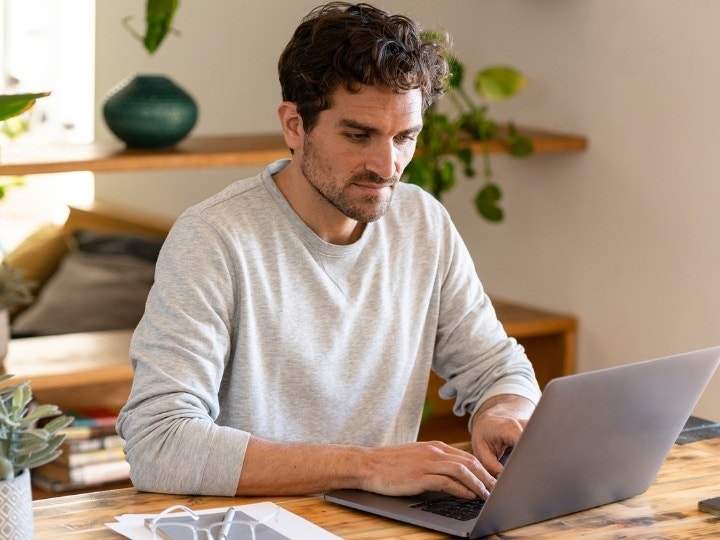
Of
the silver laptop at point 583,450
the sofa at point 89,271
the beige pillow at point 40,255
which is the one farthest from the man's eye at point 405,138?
the beige pillow at point 40,255

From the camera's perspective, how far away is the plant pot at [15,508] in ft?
3.81

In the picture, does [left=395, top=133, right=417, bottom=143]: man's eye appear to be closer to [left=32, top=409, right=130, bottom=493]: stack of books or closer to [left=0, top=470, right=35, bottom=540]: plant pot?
[left=0, top=470, right=35, bottom=540]: plant pot

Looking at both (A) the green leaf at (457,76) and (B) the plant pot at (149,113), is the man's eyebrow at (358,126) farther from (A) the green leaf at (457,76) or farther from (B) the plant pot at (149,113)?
(A) the green leaf at (457,76)

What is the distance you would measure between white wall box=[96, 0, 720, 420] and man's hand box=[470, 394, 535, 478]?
1.09 meters

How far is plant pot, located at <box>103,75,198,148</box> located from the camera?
2832 millimetres

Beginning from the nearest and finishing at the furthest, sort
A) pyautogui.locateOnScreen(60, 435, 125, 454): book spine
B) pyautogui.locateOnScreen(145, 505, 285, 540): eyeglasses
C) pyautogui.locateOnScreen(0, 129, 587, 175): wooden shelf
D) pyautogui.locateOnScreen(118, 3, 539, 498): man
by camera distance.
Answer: pyautogui.locateOnScreen(145, 505, 285, 540): eyeglasses, pyautogui.locateOnScreen(118, 3, 539, 498): man, pyautogui.locateOnScreen(0, 129, 587, 175): wooden shelf, pyautogui.locateOnScreen(60, 435, 125, 454): book spine

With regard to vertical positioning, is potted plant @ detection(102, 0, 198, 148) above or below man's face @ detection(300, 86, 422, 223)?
below

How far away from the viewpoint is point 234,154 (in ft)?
9.21

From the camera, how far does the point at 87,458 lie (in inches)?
118

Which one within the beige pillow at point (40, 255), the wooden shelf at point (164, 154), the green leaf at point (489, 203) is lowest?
the beige pillow at point (40, 255)

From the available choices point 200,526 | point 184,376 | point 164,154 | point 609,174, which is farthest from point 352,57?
point 609,174

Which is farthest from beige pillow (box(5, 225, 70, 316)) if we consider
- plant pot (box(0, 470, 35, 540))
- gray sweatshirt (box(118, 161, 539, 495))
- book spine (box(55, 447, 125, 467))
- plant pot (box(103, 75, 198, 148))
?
plant pot (box(0, 470, 35, 540))

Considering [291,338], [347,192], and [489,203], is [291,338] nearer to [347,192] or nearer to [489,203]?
[347,192]

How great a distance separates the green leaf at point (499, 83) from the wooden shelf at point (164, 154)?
4.9 inches
